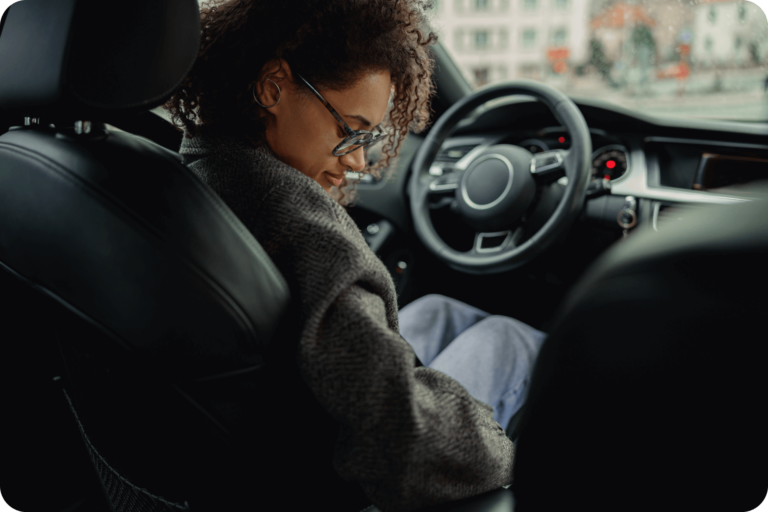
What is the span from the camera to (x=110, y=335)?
64 cm

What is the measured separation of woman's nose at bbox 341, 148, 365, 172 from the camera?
99cm

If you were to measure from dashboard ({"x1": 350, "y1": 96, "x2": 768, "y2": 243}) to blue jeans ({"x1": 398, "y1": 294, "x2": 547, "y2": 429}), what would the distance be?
0.63 meters

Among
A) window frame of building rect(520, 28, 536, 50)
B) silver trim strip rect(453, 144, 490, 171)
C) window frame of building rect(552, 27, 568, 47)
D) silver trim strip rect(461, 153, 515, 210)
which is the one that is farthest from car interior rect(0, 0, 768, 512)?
window frame of building rect(552, 27, 568, 47)

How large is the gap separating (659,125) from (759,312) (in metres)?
1.67

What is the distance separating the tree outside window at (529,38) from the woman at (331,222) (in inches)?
78.6

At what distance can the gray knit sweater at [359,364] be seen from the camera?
633 millimetres

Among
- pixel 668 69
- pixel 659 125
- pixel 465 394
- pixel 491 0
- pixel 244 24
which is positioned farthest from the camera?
pixel 491 0

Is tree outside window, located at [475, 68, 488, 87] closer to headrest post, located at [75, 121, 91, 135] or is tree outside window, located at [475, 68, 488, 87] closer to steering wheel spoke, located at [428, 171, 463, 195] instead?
steering wheel spoke, located at [428, 171, 463, 195]

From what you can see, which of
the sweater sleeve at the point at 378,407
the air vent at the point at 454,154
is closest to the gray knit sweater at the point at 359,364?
the sweater sleeve at the point at 378,407

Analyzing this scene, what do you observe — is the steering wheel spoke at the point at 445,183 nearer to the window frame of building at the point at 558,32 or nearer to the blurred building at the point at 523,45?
the blurred building at the point at 523,45

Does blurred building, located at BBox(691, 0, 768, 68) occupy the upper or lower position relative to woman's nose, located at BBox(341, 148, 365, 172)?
upper

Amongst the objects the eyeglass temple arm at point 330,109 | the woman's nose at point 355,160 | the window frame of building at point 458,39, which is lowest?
the woman's nose at point 355,160

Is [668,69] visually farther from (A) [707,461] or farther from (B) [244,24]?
(A) [707,461]

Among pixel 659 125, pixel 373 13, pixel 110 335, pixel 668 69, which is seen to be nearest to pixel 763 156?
pixel 659 125
